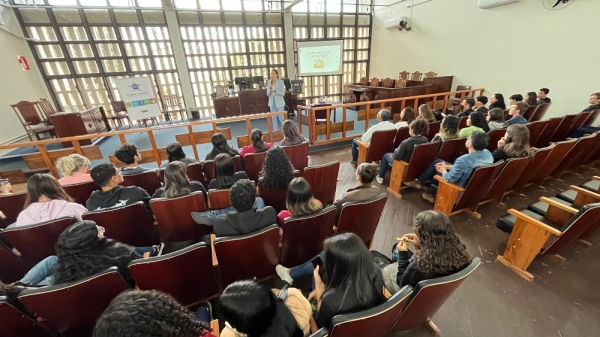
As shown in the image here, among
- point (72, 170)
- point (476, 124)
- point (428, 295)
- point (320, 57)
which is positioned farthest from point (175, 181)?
point (320, 57)

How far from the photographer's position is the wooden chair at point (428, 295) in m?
0.91

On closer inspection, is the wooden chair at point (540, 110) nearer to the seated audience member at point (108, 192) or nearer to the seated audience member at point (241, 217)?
the seated audience member at point (241, 217)

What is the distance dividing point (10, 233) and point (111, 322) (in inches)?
60.6

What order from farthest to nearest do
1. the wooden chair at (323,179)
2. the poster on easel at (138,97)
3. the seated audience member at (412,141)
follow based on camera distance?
1. the poster on easel at (138,97)
2. the seated audience member at (412,141)
3. the wooden chair at (323,179)

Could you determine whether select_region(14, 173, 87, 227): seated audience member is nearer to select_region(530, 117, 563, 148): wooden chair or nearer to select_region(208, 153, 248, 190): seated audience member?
select_region(208, 153, 248, 190): seated audience member

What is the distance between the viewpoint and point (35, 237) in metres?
1.49

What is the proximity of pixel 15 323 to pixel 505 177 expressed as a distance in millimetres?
3434

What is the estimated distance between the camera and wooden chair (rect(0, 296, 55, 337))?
0.93m

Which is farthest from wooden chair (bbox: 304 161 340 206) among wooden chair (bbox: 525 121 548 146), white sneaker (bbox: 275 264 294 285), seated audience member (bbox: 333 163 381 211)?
wooden chair (bbox: 525 121 548 146)

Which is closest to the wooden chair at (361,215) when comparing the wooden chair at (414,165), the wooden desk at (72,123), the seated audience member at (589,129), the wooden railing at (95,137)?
the wooden chair at (414,165)

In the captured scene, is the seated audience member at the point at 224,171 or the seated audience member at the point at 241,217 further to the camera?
the seated audience member at the point at 224,171

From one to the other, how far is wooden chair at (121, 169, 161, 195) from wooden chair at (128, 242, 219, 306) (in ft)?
4.64

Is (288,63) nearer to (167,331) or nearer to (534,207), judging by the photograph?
(534,207)

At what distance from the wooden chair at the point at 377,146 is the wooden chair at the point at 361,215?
1655mm
